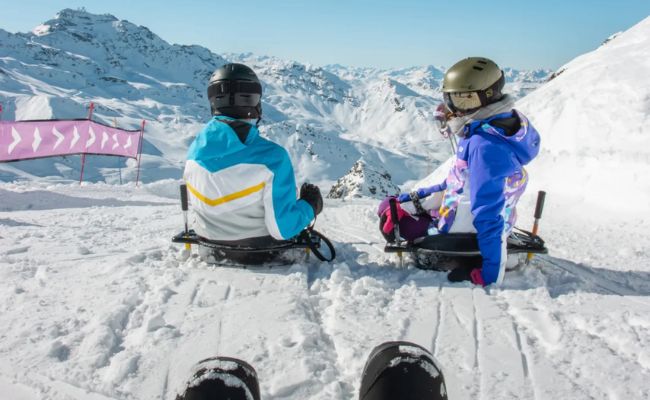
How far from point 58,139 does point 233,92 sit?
33.7 feet

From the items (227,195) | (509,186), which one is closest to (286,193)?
(227,195)

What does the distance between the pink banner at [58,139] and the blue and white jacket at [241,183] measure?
9012 millimetres

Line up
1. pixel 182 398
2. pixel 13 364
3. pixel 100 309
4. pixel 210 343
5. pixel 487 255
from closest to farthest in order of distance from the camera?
pixel 182 398 < pixel 13 364 < pixel 210 343 < pixel 100 309 < pixel 487 255

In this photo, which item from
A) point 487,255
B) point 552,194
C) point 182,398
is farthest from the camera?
point 552,194

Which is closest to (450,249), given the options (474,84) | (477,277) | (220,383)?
(477,277)

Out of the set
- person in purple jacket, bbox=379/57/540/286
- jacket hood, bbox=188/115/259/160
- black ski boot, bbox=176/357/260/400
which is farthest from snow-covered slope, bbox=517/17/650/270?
black ski boot, bbox=176/357/260/400

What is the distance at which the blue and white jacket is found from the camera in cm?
Result: 378

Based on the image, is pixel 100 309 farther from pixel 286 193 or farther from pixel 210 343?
pixel 286 193

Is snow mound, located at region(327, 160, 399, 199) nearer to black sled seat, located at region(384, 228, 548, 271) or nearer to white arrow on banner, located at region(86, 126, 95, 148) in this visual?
white arrow on banner, located at region(86, 126, 95, 148)

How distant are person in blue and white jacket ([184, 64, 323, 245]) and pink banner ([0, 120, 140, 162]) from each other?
9011 mm

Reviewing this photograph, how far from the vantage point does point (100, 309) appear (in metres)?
3.09

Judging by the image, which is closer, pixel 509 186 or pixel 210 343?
pixel 210 343

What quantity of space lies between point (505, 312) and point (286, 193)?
76.4 inches

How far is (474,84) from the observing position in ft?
12.3
